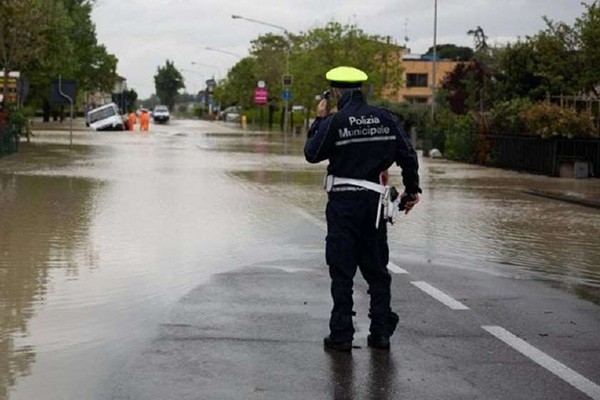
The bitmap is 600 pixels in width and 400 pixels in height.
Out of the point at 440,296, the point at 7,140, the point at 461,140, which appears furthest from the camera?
the point at 461,140

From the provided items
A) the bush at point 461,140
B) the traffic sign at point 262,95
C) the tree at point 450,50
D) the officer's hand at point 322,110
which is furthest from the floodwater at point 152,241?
the tree at point 450,50

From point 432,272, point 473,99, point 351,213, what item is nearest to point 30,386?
point 351,213

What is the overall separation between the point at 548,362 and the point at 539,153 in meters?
23.5

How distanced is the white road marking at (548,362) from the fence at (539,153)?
69.1ft

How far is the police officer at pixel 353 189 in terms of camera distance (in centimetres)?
704

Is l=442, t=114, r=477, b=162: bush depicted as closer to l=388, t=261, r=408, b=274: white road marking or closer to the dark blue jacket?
l=388, t=261, r=408, b=274: white road marking

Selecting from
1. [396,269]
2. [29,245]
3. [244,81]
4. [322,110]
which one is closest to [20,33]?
[29,245]

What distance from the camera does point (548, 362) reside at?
22.2 feet

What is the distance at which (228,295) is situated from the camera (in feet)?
29.6

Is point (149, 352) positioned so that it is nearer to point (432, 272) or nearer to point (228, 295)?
point (228, 295)

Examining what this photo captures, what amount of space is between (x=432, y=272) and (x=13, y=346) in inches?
188

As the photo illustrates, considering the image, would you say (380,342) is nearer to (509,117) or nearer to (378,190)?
(378,190)

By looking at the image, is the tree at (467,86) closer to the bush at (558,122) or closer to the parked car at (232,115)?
the bush at (558,122)

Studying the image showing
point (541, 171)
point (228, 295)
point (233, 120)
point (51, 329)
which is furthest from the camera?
point (233, 120)
